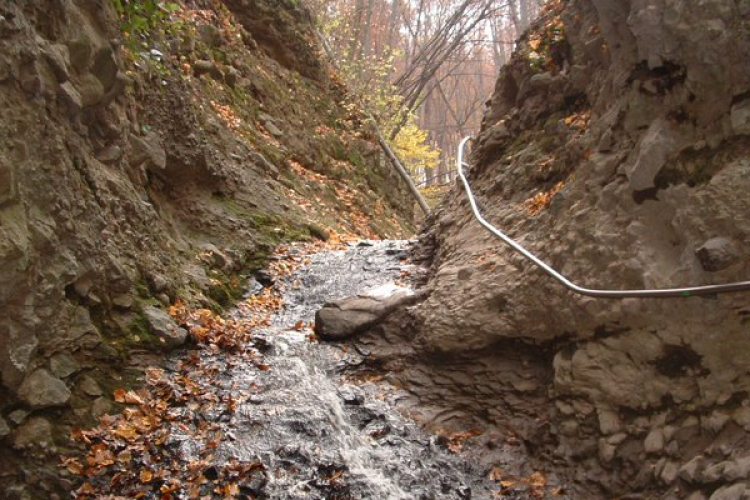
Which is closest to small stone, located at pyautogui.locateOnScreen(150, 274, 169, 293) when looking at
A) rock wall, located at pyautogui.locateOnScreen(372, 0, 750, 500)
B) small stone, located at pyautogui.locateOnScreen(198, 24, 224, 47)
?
rock wall, located at pyautogui.locateOnScreen(372, 0, 750, 500)

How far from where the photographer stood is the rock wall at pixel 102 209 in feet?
13.1

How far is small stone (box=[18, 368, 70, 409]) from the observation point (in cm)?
396

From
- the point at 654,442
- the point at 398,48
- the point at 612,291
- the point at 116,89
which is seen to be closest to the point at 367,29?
the point at 398,48

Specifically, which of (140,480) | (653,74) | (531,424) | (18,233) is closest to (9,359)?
(18,233)

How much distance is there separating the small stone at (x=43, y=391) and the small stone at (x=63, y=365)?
0.06 metres

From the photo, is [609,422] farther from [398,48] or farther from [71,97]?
[398,48]

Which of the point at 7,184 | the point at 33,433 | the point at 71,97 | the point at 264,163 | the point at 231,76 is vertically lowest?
the point at 33,433

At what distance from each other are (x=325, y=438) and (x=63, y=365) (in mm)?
2187

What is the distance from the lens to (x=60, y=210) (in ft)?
15.0

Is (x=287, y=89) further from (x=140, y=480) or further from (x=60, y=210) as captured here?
(x=140, y=480)

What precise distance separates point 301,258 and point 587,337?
534 centimetres

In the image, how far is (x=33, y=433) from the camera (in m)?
3.87

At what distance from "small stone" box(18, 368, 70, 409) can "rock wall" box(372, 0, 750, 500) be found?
3.11 metres

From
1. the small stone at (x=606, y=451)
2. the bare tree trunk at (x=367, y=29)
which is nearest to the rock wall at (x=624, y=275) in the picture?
the small stone at (x=606, y=451)
